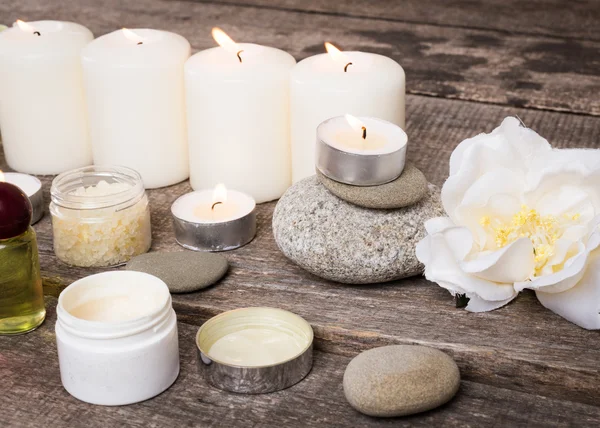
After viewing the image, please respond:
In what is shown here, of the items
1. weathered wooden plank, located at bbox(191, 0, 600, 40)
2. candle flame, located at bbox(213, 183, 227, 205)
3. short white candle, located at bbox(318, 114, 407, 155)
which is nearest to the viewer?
short white candle, located at bbox(318, 114, 407, 155)

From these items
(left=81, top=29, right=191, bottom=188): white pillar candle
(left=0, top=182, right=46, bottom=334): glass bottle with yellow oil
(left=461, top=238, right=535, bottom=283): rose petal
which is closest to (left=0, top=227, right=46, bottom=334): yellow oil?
(left=0, top=182, right=46, bottom=334): glass bottle with yellow oil

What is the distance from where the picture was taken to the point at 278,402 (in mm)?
855

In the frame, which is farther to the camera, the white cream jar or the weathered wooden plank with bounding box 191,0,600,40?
the weathered wooden plank with bounding box 191,0,600,40

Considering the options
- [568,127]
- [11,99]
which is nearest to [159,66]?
[11,99]

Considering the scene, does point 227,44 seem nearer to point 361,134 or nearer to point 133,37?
point 133,37

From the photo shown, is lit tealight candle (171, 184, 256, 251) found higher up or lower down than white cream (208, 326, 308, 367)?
higher up

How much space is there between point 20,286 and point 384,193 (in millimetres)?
403

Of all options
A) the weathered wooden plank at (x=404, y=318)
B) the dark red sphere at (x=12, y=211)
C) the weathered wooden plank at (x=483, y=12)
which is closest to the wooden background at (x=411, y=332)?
the weathered wooden plank at (x=404, y=318)

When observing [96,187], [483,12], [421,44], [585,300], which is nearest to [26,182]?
[96,187]

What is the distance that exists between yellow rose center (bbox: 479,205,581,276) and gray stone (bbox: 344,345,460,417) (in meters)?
0.16

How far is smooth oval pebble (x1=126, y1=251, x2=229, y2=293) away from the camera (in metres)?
1.00

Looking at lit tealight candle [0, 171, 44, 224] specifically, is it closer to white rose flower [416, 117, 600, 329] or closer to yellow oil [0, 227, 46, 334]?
yellow oil [0, 227, 46, 334]

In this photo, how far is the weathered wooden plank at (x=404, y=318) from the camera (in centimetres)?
88

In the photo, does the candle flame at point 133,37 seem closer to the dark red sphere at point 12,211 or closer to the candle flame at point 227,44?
the candle flame at point 227,44
